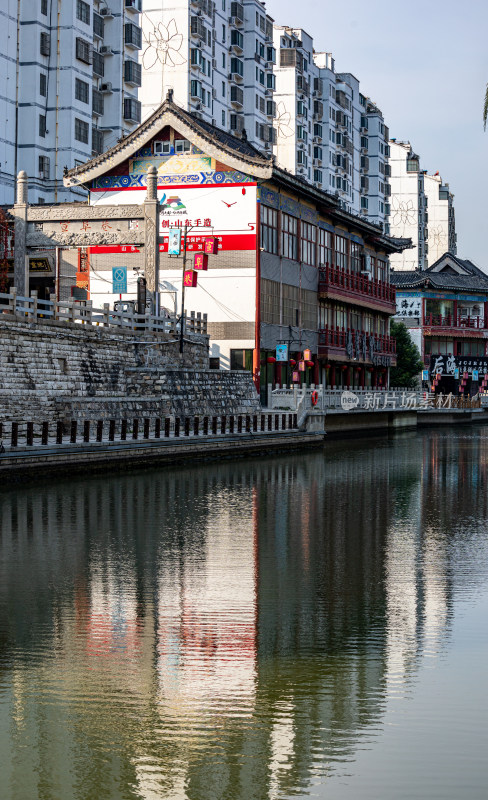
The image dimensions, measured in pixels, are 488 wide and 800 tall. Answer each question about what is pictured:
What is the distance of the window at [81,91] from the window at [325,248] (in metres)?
19.8

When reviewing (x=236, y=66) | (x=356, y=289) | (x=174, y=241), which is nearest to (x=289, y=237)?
(x=174, y=241)

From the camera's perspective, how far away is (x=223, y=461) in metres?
37.1

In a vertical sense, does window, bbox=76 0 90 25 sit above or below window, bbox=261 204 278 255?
above

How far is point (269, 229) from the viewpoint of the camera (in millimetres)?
51781

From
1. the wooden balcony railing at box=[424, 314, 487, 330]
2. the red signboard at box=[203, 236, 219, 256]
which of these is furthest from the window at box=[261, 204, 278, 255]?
the wooden balcony railing at box=[424, 314, 487, 330]

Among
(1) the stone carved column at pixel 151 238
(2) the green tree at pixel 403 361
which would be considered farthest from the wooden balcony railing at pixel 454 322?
(1) the stone carved column at pixel 151 238

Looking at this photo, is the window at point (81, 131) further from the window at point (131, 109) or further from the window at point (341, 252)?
the window at point (341, 252)

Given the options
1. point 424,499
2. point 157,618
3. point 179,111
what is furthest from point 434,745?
point 179,111

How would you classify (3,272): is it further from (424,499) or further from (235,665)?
(235,665)

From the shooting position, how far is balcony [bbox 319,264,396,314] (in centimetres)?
5972

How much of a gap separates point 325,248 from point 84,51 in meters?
21.7

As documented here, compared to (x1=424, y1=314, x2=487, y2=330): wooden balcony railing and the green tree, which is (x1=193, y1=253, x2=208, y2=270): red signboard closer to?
the green tree

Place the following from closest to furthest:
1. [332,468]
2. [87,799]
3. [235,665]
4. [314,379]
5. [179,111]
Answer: [87,799]
[235,665]
[332,468]
[179,111]
[314,379]

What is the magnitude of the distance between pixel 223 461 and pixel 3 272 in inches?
636
